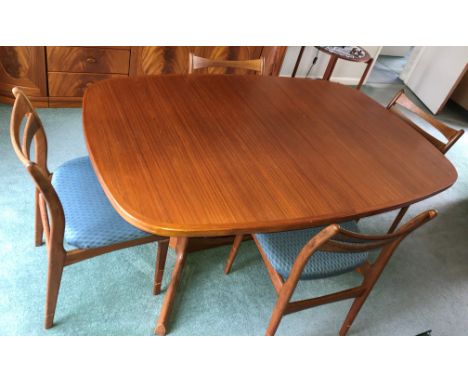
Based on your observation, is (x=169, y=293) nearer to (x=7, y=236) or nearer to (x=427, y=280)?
(x=7, y=236)

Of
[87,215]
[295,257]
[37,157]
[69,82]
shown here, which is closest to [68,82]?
[69,82]

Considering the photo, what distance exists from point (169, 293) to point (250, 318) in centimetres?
40

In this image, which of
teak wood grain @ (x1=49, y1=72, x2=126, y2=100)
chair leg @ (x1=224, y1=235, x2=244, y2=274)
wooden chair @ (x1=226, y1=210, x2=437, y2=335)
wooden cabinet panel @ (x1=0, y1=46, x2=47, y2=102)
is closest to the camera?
wooden chair @ (x1=226, y1=210, x2=437, y2=335)

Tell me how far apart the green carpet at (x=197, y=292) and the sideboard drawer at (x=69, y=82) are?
1.58 ft

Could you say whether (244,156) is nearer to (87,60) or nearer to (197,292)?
(197,292)

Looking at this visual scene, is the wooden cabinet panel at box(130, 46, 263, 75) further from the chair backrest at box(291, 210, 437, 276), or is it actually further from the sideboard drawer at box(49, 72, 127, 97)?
the chair backrest at box(291, 210, 437, 276)

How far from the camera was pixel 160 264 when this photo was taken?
143 cm

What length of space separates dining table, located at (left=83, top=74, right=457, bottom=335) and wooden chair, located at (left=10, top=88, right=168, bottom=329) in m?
0.17

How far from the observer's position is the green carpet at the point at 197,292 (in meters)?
1.42

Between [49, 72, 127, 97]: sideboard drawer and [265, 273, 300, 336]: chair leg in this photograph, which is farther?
[49, 72, 127, 97]: sideboard drawer

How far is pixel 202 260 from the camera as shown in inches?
67.9

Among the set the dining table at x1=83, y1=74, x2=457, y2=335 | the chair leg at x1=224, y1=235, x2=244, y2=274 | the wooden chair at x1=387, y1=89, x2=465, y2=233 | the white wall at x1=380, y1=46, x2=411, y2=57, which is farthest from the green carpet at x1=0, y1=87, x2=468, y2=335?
the white wall at x1=380, y1=46, x2=411, y2=57

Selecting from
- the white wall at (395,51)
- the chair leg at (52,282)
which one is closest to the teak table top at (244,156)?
the chair leg at (52,282)

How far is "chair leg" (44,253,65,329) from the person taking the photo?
1.14 metres
